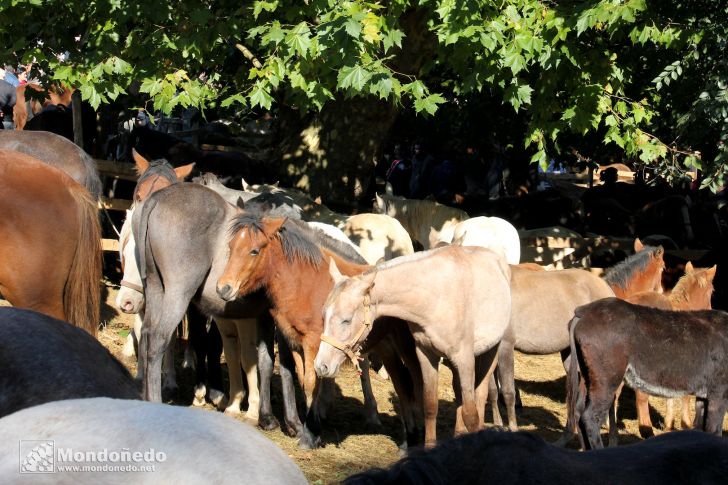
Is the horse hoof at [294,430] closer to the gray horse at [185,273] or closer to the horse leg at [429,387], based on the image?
the gray horse at [185,273]

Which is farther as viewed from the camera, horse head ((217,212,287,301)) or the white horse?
the white horse

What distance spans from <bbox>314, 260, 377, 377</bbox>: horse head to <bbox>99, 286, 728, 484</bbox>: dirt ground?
2.78 ft

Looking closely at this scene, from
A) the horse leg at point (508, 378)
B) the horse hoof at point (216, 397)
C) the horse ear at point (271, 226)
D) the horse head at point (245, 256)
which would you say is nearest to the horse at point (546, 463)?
the horse head at point (245, 256)

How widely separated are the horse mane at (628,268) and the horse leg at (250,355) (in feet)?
14.3

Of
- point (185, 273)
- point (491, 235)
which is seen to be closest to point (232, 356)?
point (185, 273)

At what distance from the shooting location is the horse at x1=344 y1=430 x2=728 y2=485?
2232 millimetres

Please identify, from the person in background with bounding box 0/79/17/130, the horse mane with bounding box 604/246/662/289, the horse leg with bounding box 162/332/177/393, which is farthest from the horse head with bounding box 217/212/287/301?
the person in background with bounding box 0/79/17/130

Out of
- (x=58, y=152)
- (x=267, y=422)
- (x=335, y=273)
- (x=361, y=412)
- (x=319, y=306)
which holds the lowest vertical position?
(x=361, y=412)

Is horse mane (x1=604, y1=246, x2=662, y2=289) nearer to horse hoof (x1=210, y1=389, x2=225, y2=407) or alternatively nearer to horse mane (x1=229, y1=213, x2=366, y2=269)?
horse mane (x1=229, y1=213, x2=366, y2=269)

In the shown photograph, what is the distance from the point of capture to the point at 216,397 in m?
8.86

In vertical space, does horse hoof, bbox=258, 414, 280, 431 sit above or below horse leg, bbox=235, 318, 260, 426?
below

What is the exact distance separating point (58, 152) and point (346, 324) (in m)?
4.44

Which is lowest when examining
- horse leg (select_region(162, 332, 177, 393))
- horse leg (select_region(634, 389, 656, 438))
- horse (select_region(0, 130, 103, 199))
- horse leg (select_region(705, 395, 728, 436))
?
horse leg (select_region(634, 389, 656, 438))

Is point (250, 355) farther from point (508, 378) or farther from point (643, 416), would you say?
point (643, 416)
